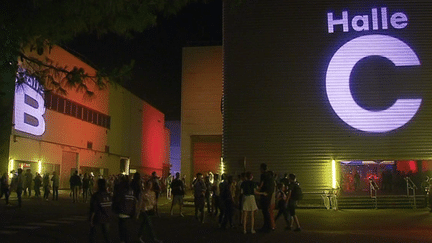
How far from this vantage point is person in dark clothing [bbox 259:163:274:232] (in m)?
12.9

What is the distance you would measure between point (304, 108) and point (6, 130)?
1682cm

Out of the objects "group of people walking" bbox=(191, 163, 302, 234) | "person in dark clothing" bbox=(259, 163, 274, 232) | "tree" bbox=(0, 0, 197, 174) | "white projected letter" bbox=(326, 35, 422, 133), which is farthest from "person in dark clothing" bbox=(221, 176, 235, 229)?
"white projected letter" bbox=(326, 35, 422, 133)

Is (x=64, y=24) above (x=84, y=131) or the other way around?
the other way around

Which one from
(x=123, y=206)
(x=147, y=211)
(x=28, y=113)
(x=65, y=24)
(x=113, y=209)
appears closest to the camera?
(x=65, y=24)

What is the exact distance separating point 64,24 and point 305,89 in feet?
59.7

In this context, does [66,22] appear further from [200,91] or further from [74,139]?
[200,91]

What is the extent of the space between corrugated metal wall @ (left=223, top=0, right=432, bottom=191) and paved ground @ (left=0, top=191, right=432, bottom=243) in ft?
20.9

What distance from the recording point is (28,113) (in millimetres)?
26828

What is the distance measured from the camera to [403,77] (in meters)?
24.0

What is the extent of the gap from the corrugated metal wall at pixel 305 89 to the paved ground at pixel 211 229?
6.36 metres

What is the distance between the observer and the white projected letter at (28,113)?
25.8 metres

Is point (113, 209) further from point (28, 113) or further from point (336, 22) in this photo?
point (28, 113)

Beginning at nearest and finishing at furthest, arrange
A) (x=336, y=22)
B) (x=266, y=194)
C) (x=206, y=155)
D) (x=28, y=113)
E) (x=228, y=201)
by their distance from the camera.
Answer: (x=266, y=194) → (x=228, y=201) → (x=336, y=22) → (x=28, y=113) → (x=206, y=155)

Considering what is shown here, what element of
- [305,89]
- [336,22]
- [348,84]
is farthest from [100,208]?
[336,22]
